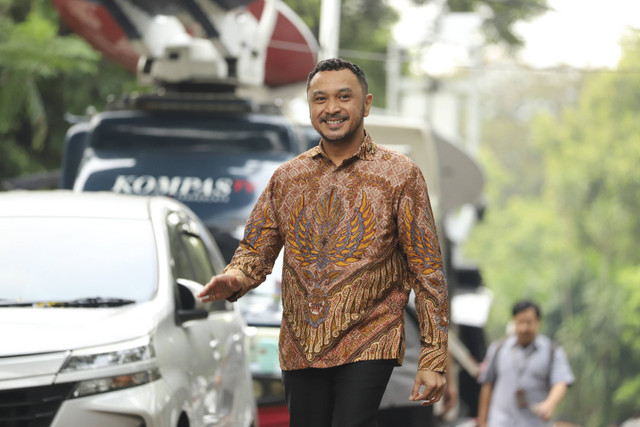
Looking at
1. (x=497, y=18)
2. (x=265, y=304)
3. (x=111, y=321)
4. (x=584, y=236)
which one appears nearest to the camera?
(x=111, y=321)

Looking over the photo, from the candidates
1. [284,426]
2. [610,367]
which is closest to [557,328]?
[610,367]

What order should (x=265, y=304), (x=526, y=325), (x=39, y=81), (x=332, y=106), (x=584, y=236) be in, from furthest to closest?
(x=584, y=236) < (x=39, y=81) < (x=526, y=325) < (x=265, y=304) < (x=332, y=106)

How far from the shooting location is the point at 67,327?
5.98m

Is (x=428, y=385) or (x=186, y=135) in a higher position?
(x=186, y=135)

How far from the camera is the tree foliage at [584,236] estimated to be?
46.3 m

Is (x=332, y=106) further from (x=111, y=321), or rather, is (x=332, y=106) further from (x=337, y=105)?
(x=111, y=321)

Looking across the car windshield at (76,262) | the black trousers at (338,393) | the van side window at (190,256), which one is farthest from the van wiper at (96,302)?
the black trousers at (338,393)

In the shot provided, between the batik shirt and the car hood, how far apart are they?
4.21 ft

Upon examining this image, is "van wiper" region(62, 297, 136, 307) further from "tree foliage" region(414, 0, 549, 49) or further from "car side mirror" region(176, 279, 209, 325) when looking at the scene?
"tree foliage" region(414, 0, 549, 49)

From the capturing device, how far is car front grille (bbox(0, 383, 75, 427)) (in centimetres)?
571

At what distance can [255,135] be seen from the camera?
1059cm

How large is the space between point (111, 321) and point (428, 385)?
75.2 inches

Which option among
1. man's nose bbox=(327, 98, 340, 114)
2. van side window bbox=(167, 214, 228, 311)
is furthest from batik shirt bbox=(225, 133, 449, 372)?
van side window bbox=(167, 214, 228, 311)

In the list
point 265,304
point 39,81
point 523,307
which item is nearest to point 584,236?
point 39,81
